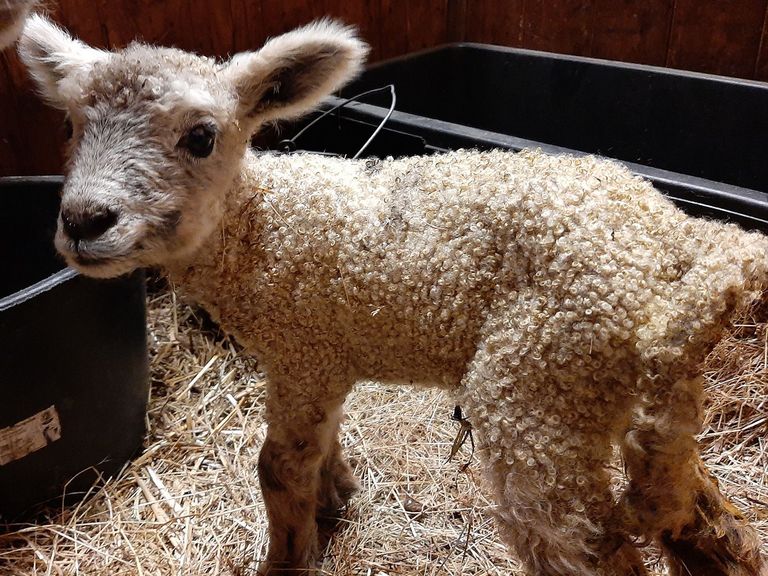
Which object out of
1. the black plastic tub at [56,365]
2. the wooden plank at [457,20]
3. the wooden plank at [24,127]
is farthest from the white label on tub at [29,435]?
the wooden plank at [457,20]

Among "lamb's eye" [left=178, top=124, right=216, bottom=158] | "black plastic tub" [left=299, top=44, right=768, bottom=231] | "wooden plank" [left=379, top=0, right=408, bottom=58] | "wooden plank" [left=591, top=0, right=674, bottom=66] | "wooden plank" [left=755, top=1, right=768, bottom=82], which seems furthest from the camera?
"wooden plank" [left=379, top=0, right=408, bottom=58]

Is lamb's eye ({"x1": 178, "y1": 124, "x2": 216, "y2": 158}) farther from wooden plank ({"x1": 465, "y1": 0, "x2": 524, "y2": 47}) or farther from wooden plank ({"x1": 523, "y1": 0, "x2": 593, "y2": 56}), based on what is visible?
wooden plank ({"x1": 465, "y1": 0, "x2": 524, "y2": 47})

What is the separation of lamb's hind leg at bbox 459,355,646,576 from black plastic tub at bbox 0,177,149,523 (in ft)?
4.16

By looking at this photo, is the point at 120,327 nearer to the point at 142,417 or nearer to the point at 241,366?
the point at 142,417

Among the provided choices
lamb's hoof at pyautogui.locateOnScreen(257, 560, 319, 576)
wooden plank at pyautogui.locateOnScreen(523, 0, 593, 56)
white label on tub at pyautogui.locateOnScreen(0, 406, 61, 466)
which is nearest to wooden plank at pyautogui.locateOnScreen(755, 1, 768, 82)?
wooden plank at pyautogui.locateOnScreen(523, 0, 593, 56)

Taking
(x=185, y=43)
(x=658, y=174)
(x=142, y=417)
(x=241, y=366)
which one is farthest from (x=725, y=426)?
(x=185, y=43)

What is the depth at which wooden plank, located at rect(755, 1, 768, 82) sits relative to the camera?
3.39 meters

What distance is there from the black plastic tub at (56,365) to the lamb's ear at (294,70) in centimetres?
79

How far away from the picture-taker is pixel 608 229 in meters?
1.37

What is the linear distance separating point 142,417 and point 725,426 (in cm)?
209

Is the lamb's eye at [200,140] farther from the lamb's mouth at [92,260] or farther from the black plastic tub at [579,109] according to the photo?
the black plastic tub at [579,109]

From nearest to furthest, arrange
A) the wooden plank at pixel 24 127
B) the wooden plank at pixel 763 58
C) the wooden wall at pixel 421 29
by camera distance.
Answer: the wooden plank at pixel 24 127 < the wooden wall at pixel 421 29 < the wooden plank at pixel 763 58

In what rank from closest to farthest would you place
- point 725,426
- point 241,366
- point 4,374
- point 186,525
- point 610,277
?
point 610,277
point 4,374
point 186,525
point 725,426
point 241,366

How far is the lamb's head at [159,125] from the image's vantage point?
1.39m
